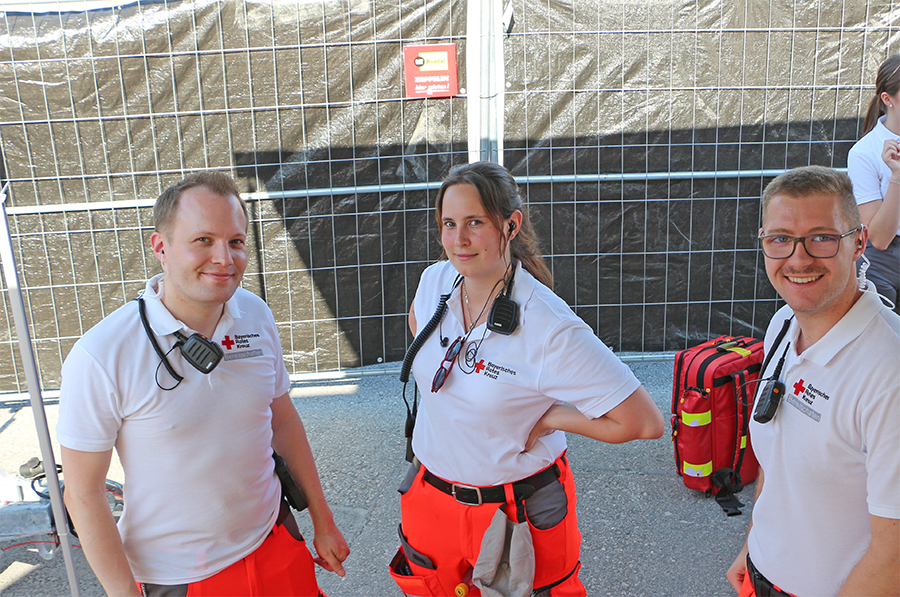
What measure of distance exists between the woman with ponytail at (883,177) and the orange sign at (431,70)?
9.40 ft

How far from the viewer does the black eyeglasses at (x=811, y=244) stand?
5.53ft

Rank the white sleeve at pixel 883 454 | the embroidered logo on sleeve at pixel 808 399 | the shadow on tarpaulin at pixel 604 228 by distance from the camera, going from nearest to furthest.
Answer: the white sleeve at pixel 883 454
the embroidered logo on sleeve at pixel 808 399
the shadow on tarpaulin at pixel 604 228

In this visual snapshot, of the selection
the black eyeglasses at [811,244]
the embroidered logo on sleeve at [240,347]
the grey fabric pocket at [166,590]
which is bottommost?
the grey fabric pocket at [166,590]

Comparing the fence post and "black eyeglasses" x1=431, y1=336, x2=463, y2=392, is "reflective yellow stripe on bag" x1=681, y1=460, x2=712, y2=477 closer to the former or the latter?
"black eyeglasses" x1=431, y1=336, x2=463, y2=392

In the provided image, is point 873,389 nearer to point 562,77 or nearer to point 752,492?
point 752,492

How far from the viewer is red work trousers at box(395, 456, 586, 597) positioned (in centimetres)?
215

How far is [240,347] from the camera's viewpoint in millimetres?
2055

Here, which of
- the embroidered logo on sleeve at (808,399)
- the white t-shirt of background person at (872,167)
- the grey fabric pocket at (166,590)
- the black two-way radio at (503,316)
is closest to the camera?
the embroidered logo on sleeve at (808,399)

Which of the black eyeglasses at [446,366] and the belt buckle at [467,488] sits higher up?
the black eyeglasses at [446,366]

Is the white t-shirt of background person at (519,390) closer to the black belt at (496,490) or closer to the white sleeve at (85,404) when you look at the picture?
the black belt at (496,490)

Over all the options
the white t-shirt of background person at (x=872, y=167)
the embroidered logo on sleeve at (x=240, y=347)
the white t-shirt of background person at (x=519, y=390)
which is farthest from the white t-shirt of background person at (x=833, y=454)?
the white t-shirt of background person at (x=872, y=167)

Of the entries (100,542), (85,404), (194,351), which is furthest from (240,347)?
(100,542)

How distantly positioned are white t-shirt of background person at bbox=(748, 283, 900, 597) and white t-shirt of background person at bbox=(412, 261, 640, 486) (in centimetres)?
49

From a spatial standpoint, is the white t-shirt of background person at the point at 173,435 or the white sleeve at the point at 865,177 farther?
the white sleeve at the point at 865,177
